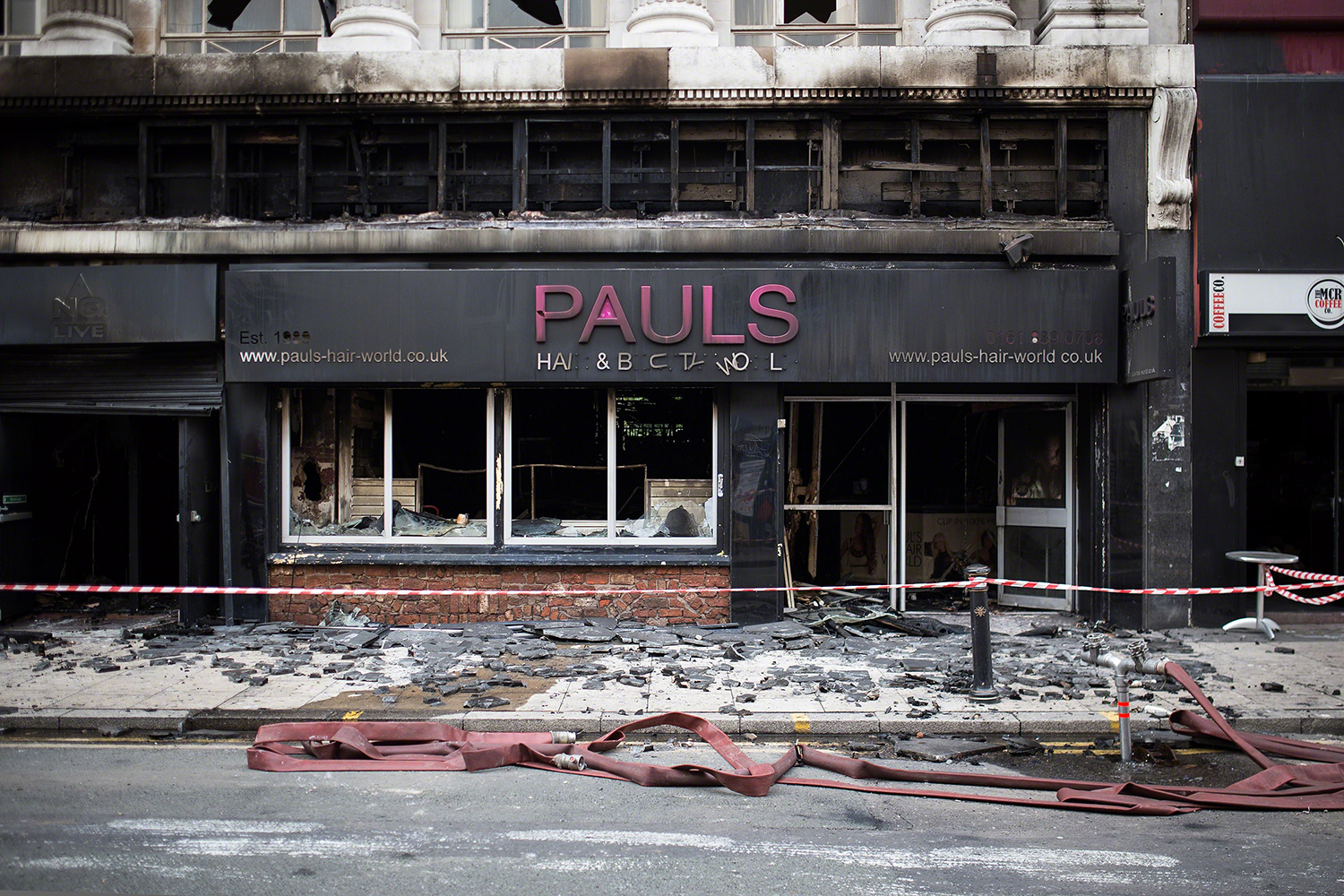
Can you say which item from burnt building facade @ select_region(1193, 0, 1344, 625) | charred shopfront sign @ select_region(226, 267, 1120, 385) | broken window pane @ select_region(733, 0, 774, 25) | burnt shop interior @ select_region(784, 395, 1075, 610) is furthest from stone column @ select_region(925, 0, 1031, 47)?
burnt shop interior @ select_region(784, 395, 1075, 610)

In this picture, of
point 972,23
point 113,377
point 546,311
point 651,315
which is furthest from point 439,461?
point 972,23

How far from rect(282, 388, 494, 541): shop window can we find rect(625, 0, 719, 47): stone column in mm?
4829

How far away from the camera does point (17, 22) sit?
11648mm

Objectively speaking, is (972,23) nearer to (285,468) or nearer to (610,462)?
(610,462)

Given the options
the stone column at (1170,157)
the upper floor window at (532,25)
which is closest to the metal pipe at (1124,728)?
the stone column at (1170,157)

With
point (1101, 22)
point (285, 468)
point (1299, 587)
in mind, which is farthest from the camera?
point (285, 468)

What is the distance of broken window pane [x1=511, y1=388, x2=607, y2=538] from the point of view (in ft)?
36.3

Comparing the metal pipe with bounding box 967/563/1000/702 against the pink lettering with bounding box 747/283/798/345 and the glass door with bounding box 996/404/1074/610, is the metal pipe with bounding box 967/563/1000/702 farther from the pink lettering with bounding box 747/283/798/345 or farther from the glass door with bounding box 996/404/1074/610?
the glass door with bounding box 996/404/1074/610

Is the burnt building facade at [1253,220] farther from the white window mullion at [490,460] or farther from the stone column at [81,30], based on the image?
the stone column at [81,30]

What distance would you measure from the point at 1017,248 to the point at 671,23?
4.93m

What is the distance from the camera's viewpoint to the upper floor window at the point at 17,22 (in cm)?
1159

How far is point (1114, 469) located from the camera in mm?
10539

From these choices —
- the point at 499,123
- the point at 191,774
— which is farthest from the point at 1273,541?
the point at 191,774

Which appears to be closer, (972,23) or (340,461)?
(972,23)
